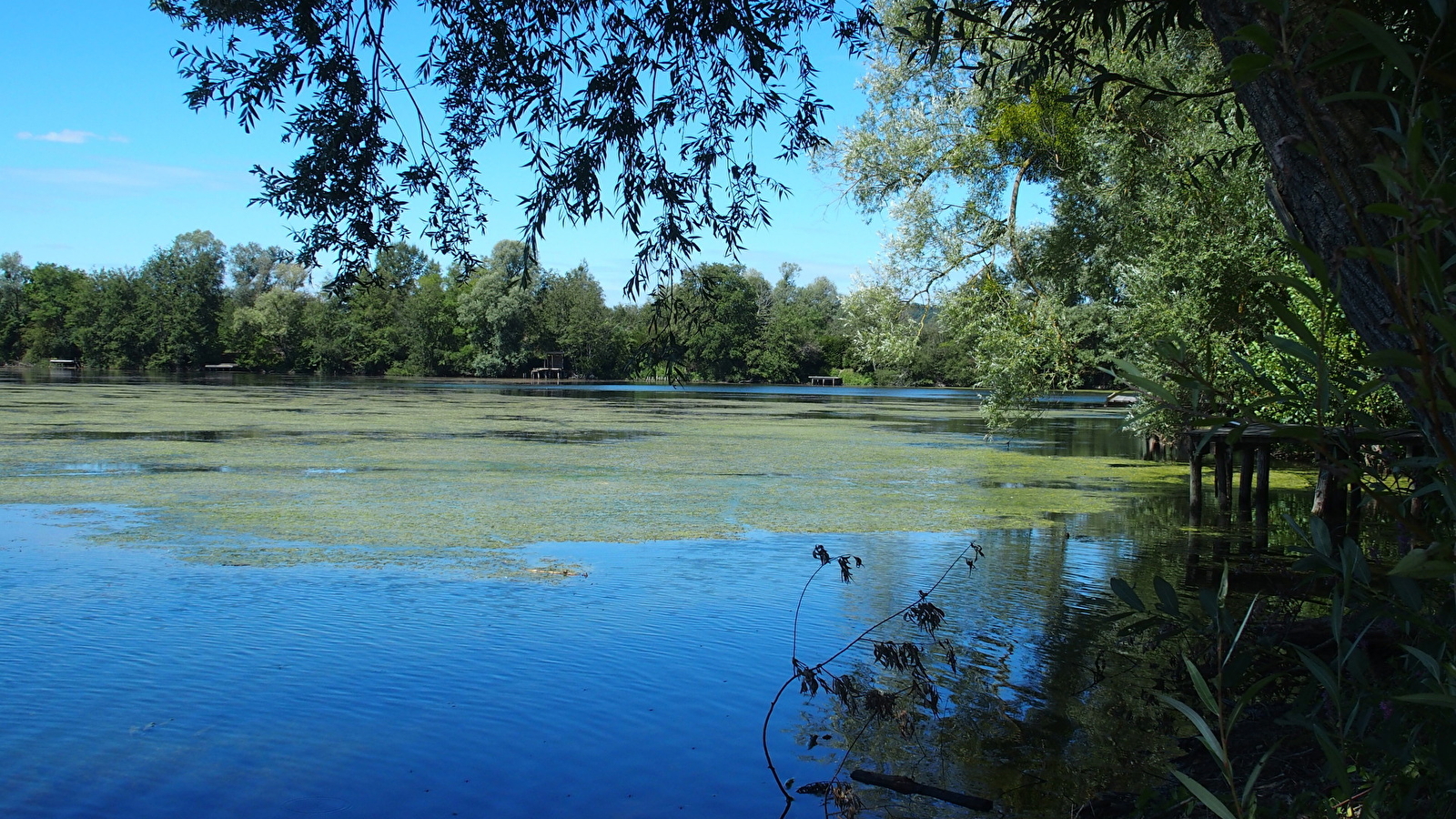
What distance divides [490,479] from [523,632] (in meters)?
7.77

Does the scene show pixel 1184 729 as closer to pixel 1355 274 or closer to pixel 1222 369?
pixel 1355 274

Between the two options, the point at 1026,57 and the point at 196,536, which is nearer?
the point at 1026,57

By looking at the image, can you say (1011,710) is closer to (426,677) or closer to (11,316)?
(426,677)

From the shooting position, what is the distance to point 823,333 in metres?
87.3

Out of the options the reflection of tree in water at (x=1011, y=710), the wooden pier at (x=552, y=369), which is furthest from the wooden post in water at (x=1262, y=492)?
the wooden pier at (x=552, y=369)

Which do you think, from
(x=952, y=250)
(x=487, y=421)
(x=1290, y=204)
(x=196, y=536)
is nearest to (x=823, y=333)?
(x=487, y=421)

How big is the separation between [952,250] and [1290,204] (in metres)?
15.5

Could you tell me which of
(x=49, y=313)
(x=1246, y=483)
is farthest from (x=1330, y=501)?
(x=49, y=313)

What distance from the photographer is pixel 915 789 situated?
4.09 meters

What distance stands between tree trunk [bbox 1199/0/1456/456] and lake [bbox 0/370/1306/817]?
8.67 ft

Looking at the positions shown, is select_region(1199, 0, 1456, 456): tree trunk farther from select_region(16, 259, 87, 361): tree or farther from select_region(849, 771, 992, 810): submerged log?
select_region(16, 259, 87, 361): tree

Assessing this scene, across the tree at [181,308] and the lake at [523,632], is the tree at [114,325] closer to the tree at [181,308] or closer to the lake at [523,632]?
the tree at [181,308]

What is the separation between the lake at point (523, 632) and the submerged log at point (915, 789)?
0.24 ft

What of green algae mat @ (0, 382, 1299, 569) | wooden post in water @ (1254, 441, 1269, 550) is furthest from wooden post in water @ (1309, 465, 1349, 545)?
green algae mat @ (0, 382, 1299, 569)
